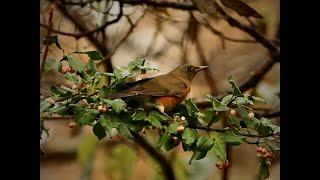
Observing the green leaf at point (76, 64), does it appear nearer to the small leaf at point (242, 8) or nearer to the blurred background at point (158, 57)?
the blurred background at point (158, 57)

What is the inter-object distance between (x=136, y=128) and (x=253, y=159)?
1.30 ft

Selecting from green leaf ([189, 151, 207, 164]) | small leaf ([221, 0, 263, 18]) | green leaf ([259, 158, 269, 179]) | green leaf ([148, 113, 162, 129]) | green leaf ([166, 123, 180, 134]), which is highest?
small leaf ([221, 0, 263, 18])

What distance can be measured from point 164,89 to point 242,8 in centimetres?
37

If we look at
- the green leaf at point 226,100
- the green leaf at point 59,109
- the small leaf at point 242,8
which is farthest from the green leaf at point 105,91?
the small leaf at point 242,8

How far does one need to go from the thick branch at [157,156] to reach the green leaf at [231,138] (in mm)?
193

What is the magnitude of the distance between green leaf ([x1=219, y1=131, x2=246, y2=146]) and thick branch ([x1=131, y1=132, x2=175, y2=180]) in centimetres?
19

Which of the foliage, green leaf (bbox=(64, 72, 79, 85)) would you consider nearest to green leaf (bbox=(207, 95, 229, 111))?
the foliage

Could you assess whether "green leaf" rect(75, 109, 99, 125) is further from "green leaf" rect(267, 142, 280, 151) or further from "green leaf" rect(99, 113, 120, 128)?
"green leaf" rect(267, 142, 280, 151)

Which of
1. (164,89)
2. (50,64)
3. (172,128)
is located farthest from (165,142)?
(50,64)

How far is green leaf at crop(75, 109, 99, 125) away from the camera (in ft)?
4.33

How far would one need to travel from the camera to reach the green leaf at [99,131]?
1.35 meters
